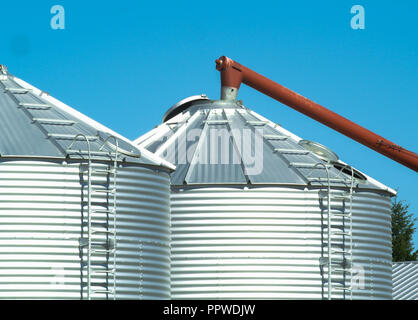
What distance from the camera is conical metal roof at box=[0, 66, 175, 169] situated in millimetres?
31203

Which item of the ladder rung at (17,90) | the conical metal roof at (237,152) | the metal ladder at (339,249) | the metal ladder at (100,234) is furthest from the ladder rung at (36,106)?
the metal ladder at (339,249)

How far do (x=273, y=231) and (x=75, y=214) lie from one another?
27.7 feet

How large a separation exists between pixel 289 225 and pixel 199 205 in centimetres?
332

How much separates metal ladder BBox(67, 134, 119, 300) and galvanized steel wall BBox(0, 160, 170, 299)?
0.21 meters

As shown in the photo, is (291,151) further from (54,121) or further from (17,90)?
(17,90)

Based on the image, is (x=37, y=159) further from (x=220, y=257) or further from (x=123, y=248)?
(x=220, y=257)

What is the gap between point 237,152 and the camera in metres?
38.8

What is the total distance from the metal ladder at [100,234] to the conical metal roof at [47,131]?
0.67m

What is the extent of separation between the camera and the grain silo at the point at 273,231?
117 ft

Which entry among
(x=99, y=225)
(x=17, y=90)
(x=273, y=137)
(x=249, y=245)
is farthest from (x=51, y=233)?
(x=273, y=137)

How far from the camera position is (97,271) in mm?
30500

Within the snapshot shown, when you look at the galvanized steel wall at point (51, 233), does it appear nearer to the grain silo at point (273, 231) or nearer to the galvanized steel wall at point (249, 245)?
the galvanized steel wall at point (249, 245)
